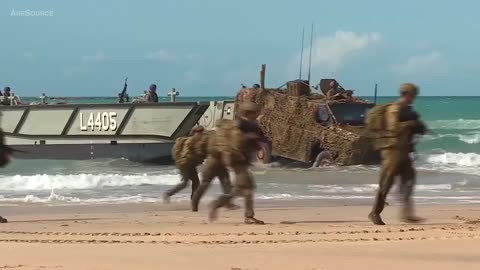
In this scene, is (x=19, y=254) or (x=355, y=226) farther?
(x=355, y=226)

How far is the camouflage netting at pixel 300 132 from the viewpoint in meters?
21.8

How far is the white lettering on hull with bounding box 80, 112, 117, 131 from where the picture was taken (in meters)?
25.7

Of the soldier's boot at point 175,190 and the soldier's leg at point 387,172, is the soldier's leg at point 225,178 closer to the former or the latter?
the soldier's boot at point 175,190

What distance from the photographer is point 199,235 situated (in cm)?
897

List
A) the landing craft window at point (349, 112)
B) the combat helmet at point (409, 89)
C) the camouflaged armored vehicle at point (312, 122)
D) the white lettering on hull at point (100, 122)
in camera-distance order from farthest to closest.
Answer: the white lettering on hull at point (100, 122) → the landing craft window at point (349, 112) → the camouflaged armored vehicle at point (312, 122) → the combat helmet at point (409, 89)

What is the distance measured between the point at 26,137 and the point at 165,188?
31.0 feet

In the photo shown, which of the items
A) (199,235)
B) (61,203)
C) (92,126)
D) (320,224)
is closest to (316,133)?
(92,126)

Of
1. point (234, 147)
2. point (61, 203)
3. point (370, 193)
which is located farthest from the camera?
point (370, 193)

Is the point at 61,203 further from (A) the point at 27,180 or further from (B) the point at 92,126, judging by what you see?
(B) the point at 92,126

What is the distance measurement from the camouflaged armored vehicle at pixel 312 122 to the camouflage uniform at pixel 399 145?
11.9m

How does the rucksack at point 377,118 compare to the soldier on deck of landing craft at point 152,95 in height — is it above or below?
below

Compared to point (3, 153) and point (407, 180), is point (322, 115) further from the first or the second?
point (407, 180)

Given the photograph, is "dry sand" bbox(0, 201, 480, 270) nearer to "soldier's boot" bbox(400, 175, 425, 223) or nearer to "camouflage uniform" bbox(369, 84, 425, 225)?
"soldier's boot" bbox(400, 175, 425, 223)

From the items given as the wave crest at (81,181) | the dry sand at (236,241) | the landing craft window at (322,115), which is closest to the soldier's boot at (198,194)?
the dry sand at (236,241)
